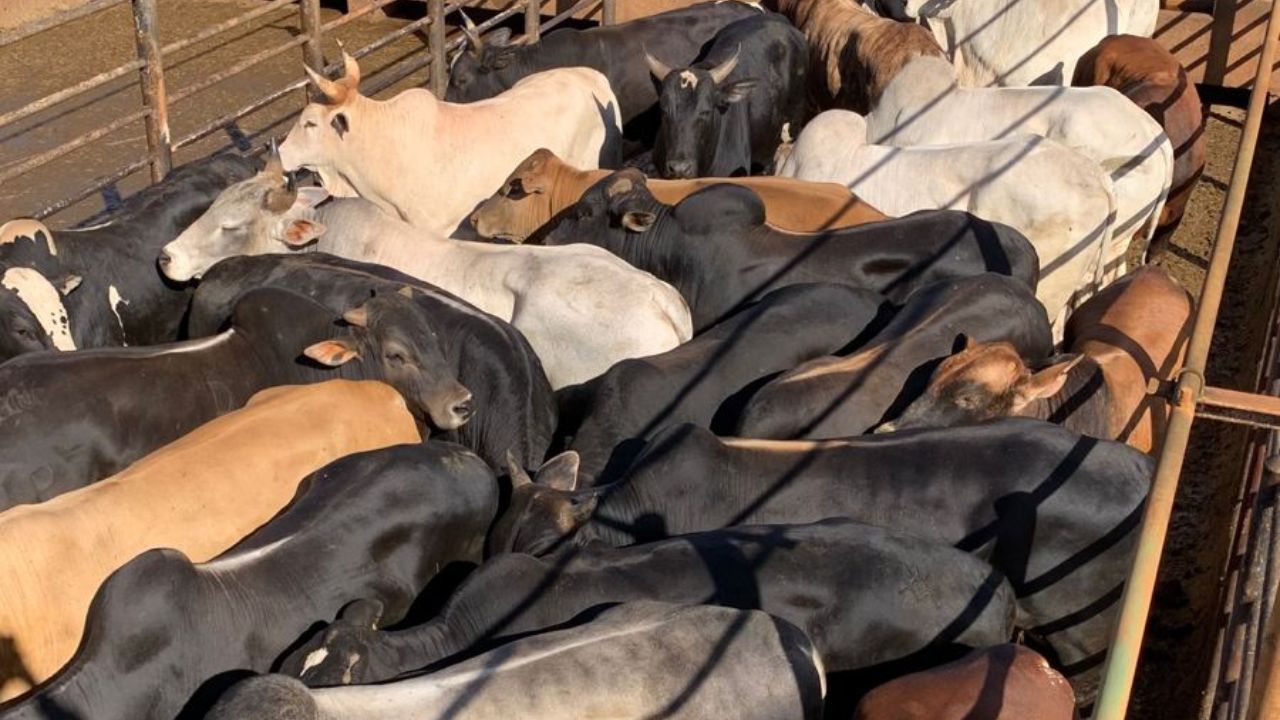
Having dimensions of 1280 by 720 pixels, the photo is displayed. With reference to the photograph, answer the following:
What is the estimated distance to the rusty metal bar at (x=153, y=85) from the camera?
7.99 meters

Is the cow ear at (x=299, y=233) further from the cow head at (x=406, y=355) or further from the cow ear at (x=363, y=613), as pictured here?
the cow ear at (x=363, y=613)

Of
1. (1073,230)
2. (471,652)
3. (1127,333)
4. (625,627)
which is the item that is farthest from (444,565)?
(1073,230)

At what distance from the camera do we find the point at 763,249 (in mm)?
7449

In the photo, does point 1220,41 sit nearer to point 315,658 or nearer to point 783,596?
point 783,596

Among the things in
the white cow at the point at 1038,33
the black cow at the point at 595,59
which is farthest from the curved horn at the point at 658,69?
the white cow at the point at 1038,33

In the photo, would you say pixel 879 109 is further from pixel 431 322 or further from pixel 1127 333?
pixel 431 322

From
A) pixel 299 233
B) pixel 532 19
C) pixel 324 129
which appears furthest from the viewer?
pixel 532 19

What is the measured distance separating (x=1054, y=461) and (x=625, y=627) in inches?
66.1

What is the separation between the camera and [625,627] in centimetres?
472

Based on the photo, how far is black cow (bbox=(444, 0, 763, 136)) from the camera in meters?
9.98

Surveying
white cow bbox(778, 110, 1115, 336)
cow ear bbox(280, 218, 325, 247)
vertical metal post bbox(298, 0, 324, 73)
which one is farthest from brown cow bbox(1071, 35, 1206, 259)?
cow ear bbox(280, 218, 325, 247)

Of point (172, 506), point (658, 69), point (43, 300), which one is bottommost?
point (658, 69)

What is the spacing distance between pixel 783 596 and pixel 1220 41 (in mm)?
7957

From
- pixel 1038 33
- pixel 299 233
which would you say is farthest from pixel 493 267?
pixel 1038 33
